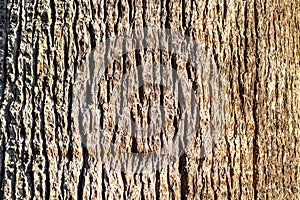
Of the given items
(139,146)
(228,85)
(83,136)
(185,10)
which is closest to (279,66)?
(228,85)

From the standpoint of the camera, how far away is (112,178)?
6.09 ft

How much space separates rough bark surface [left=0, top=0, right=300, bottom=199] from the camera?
1.85 m

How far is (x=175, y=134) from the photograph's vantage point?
1.90 m

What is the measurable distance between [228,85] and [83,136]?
52cm

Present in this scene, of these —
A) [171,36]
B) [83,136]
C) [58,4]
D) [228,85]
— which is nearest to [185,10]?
[171,36]

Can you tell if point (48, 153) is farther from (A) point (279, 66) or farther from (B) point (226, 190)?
(A) point (279, 66)

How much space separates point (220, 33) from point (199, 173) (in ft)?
1.56

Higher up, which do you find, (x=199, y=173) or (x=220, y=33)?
(x=220, y=33)

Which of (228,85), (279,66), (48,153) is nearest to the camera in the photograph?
(48,153)

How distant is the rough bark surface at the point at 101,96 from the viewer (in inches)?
72.9

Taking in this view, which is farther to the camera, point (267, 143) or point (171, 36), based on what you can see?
point (267, 143)

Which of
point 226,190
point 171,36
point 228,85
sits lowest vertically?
point 226,190

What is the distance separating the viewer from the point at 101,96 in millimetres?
1864

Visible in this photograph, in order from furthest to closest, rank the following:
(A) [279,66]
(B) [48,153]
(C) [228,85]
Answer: (A) [279,66] < (C) [228,85] < (B) [48,153]
